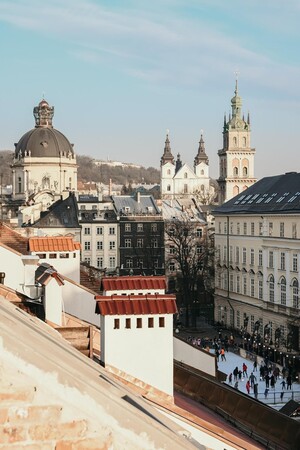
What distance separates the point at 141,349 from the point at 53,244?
993cm

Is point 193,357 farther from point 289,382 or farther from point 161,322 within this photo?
point 289,382

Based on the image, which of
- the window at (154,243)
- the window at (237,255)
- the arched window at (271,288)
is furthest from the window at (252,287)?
the window at (154,243)

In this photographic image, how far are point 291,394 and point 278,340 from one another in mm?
24676

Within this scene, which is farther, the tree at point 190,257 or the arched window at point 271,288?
the tree at point 190,257

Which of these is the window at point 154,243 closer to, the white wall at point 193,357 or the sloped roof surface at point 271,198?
the sloped roof surface at point 271,198

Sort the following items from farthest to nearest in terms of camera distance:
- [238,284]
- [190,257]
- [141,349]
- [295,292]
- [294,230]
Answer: [190,257] < [238,284] < [294,230] < [295,292] < [141,349]

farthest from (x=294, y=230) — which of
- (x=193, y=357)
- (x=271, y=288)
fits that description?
(x=193, y=357)

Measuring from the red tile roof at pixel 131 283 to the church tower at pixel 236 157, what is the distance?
124m

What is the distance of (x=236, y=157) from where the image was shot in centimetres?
13662

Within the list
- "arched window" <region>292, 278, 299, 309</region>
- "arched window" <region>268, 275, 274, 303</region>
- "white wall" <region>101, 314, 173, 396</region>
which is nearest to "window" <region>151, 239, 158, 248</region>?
"arched window" <region>268, 275, 274, 303</region>

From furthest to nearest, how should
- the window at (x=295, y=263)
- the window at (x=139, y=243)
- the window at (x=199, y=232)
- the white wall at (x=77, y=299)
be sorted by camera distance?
the window at (x=199, y=232) → the window at (x=139, y=243) → the window at (x=295, y=263) → the white wall at (x=77, y=299)

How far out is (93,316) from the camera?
51.9 feet

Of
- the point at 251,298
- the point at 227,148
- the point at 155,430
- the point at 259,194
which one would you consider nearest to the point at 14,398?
the point at 155,430

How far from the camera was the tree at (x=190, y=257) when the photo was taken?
249 feet
